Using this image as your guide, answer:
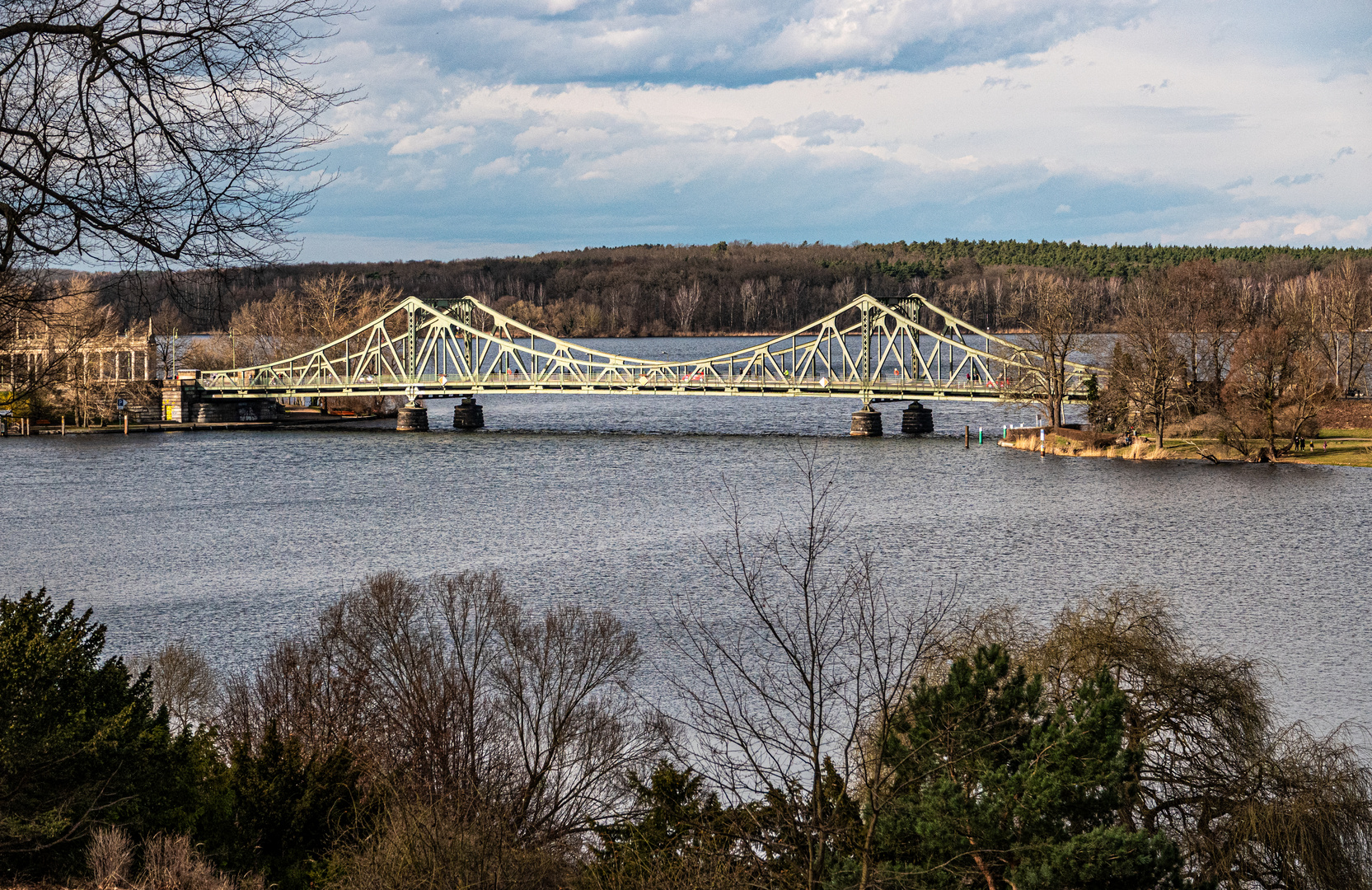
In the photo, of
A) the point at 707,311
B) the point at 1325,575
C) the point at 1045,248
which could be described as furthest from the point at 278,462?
the point at 1045,248

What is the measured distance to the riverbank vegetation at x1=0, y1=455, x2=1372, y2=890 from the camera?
10.0 m

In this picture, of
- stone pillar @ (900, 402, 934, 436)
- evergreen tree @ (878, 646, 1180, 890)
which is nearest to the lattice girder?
stone pillar @ (900, 402, 934, 436)

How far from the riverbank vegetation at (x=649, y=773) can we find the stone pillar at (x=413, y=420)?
60828 mm

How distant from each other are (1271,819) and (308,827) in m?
10.0

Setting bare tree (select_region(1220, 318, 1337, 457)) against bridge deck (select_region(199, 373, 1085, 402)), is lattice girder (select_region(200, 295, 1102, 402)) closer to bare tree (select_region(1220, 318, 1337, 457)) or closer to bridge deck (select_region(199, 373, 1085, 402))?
bridge deck (select_region(199, 373, 1085, 402))

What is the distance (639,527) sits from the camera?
3909 cm

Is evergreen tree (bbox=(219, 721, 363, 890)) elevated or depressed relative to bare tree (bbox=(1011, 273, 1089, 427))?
depressed

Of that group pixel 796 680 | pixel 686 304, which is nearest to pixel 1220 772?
pixel 796 680

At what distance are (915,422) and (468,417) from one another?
29.3m

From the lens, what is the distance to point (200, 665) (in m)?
20.5

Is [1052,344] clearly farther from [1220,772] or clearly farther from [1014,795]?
[1014,795]

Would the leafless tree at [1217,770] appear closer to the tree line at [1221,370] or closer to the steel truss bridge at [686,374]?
the tree line at [1221,370]

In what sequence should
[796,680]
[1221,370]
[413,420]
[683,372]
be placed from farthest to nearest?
1. [683,372]
2. [413,420]
3. [1221,370]
4. [796,680]

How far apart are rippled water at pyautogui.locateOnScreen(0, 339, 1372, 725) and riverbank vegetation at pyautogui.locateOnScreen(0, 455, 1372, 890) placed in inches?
246
